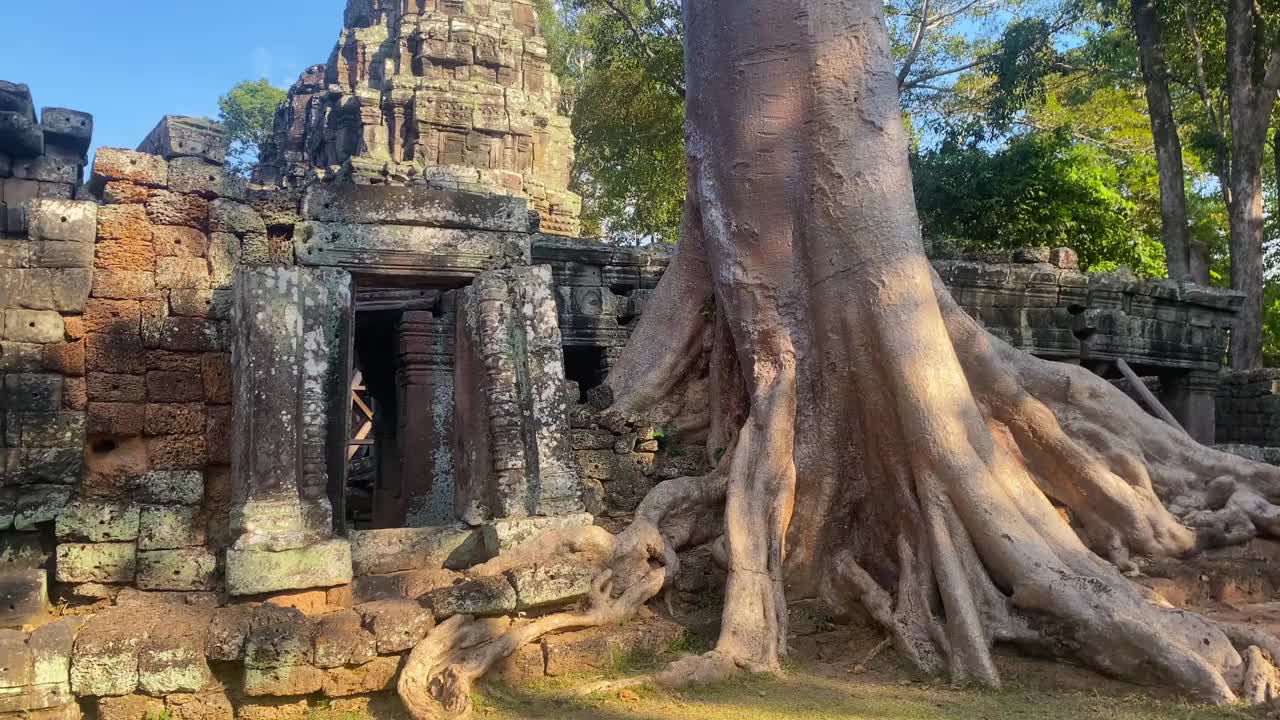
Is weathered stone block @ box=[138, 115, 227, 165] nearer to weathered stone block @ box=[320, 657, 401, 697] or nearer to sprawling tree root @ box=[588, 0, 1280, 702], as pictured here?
sprawling tree root @ box=[588, 0, 1280, 702]

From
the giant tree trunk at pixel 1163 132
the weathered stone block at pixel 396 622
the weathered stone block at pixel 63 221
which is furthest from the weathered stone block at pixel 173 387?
the giant tree trunk at pixel 1163 132

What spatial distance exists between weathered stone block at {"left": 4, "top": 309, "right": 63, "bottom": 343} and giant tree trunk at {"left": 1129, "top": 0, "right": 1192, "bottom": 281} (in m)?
13.0

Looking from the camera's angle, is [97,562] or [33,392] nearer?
[97,562]

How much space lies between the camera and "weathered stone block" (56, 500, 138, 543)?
3877mm

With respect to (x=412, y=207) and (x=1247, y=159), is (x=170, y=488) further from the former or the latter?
(x=1247, y=159)

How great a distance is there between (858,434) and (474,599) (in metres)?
A: 2.11

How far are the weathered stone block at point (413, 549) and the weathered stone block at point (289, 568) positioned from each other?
0.23 meters

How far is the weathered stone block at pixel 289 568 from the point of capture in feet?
12.3

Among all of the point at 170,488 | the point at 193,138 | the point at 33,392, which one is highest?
Result: the point at 193,138

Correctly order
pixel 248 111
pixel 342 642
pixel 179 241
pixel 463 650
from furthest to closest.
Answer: pixel 248 111
pixel 179 241
pixel 463 650
pixel 342 642

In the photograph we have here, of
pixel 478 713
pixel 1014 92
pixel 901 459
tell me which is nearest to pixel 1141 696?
pixel 901 459

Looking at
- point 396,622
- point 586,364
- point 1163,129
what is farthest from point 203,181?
point 1163,129

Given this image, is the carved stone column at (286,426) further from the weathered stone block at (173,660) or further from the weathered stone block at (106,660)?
the weathered stone block at (106,660)

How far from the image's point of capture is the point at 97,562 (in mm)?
3895
